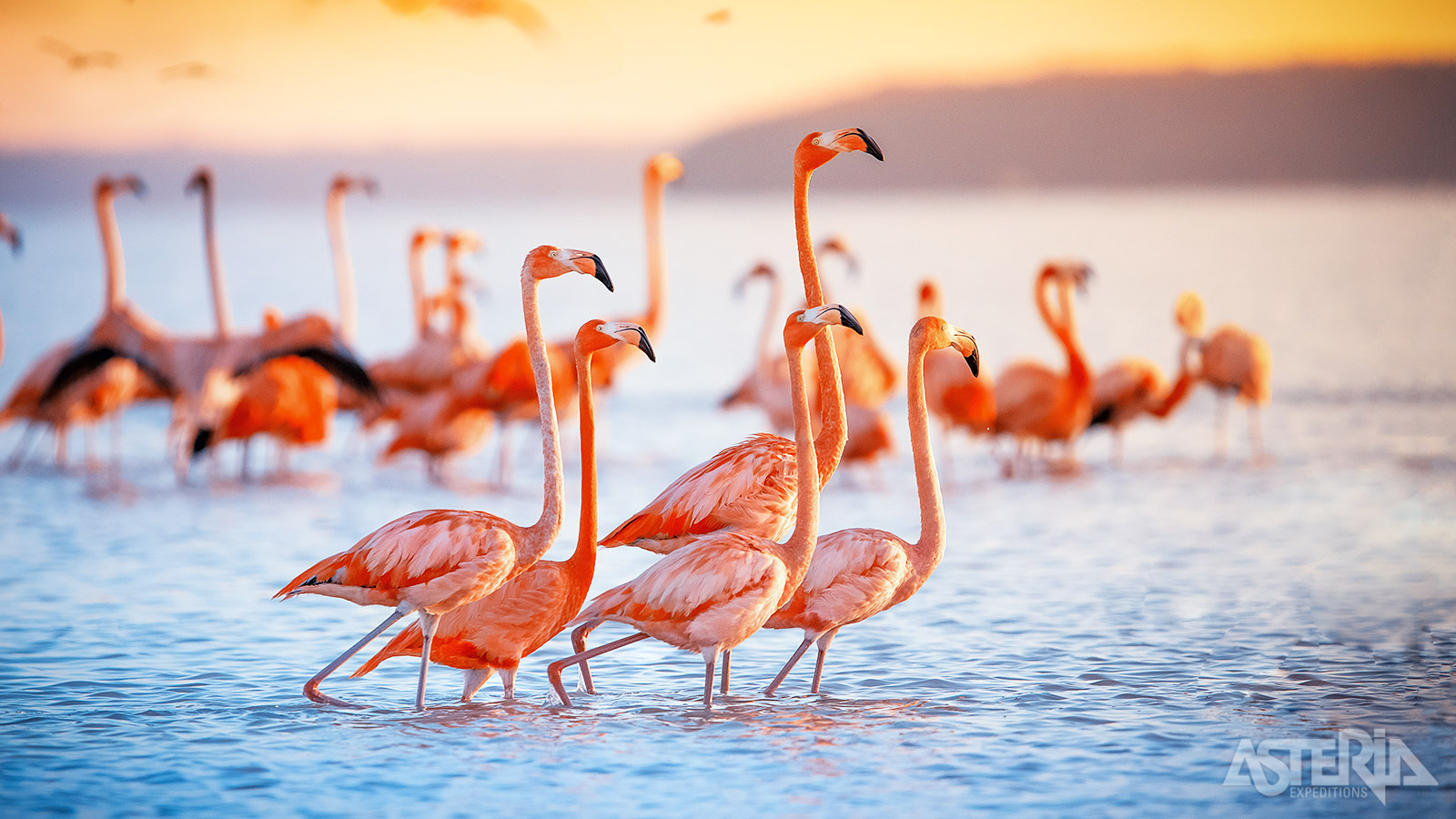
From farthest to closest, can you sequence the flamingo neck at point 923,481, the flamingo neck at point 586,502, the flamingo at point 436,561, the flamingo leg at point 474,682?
the flamingo leg at point 474,682
the flamingo neck at point 923,481
the flamingo neck at point 586,502
the flamingo at point 436,561

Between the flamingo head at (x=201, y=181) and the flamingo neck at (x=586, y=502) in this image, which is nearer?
the flamingo neck at (x=586, y=502)

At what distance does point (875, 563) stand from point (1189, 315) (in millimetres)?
8811

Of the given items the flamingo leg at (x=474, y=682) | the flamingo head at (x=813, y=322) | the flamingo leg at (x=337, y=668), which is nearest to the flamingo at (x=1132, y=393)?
the flamingo head at (x=813, y=322)

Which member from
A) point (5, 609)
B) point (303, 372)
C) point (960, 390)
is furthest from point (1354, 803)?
point (303, 372)

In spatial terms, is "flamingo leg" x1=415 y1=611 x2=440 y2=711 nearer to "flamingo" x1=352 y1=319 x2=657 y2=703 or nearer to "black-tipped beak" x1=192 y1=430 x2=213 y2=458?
"flamingo" x1=352 y1=319 x2=657 y2=703

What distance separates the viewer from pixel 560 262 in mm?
5613

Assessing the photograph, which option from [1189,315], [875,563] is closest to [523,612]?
[875,563]

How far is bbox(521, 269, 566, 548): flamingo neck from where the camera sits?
5.55 metres

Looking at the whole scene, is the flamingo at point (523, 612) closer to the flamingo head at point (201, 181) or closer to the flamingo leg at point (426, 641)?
the flamingo leg at point (426, 641)

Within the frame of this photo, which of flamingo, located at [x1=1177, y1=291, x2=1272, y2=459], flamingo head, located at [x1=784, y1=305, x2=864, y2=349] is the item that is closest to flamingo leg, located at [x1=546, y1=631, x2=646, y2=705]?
flamingo head, located at [x1=784, y1=305, x2=864, y2=349]

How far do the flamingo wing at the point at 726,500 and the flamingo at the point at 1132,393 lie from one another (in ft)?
23.3

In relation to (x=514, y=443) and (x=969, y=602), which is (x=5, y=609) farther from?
(x=514, y=443)

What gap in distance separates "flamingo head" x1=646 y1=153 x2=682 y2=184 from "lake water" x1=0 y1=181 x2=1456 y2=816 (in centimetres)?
246

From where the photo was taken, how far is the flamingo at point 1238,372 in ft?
41.7
